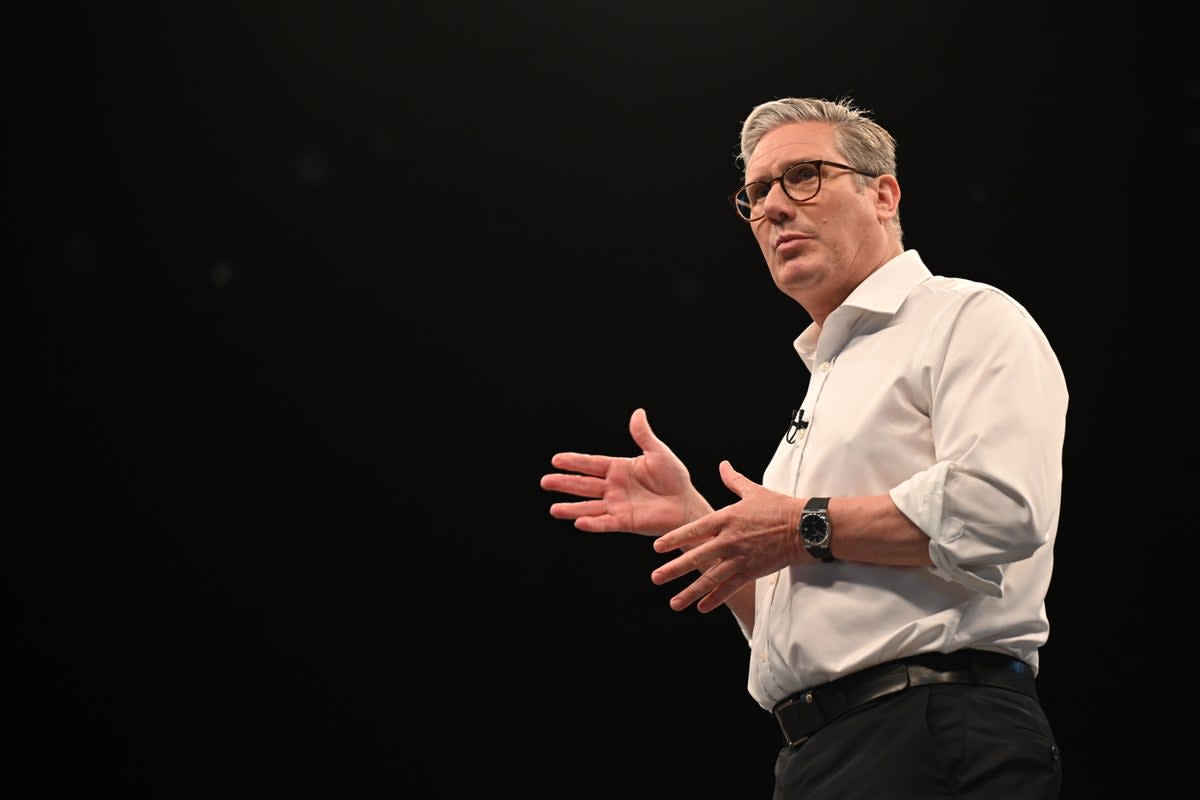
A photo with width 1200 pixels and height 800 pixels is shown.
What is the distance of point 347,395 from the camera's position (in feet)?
12.0

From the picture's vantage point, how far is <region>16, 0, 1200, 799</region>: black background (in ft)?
11.1

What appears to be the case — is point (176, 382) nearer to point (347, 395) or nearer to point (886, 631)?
point (347, 395)

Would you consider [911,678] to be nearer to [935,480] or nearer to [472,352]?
[935,480]

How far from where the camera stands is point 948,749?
4.34 feet

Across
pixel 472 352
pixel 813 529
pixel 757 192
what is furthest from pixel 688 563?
pixel 472 352

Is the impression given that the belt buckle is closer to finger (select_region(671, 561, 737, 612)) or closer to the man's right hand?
finger (select_region(671, 561, 737, 612))

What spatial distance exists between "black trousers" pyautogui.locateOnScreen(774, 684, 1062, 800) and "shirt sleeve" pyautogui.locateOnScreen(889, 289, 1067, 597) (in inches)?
5.5

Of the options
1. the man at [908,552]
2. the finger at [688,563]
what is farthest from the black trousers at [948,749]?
the finger at [688,563]

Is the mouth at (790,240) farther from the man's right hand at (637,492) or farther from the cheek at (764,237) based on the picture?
the man's right hand at (637,492)

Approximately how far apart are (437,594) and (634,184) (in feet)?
4.72

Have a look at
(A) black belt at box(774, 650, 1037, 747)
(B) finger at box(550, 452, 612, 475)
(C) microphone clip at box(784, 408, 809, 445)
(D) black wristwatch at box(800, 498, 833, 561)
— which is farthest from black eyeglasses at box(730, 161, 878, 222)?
(A) black belt at box(774, 650, 1037, 747)

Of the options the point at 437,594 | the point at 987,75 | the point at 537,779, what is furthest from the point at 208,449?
the point at 987,75

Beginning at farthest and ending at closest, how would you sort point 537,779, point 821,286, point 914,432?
point 537,779 → point 821,286 → point 914,432

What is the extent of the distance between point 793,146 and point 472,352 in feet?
6.63
